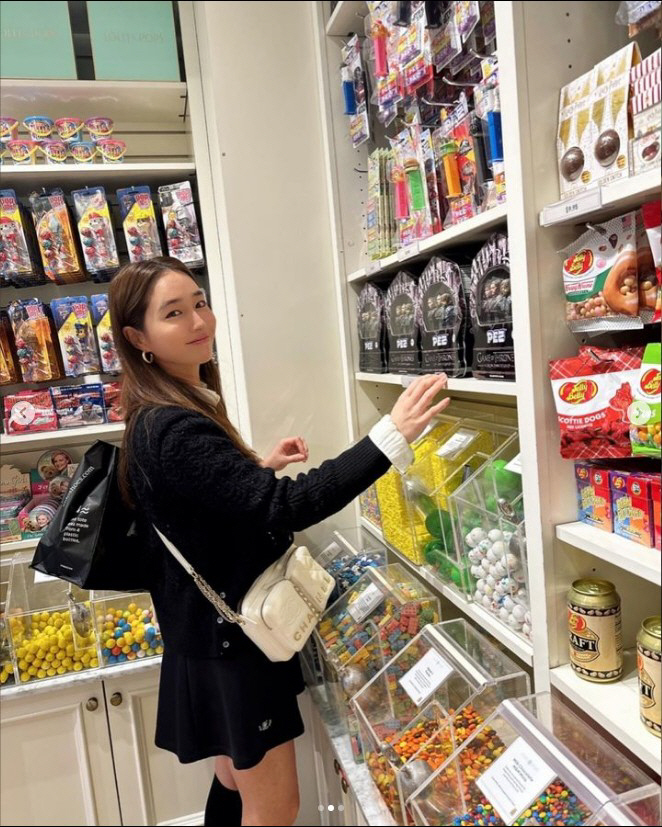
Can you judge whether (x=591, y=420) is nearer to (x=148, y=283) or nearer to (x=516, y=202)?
(x=516, y=202)

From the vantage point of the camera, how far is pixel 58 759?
1874mm

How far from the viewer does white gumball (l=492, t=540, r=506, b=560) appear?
124 centimetres

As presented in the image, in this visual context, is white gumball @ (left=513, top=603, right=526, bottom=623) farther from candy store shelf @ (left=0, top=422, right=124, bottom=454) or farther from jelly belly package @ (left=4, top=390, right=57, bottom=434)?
jelly belly package @ (left=4, top=390, right=57, bottom=434)

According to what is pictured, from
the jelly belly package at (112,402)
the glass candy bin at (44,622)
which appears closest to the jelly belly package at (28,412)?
the jelly belly package at (112,402)

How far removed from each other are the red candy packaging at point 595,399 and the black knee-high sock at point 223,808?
1314mm

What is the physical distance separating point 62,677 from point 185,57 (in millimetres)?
1812

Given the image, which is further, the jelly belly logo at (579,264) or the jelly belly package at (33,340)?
the jelly belly package at (33,340)

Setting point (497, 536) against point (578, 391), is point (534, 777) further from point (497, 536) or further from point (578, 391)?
point (578, 391)

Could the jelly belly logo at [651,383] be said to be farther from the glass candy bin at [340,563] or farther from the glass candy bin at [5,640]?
the glass candy bin at [5,640]

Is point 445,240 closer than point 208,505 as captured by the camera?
No

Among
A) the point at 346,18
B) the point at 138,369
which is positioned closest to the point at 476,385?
the point at 138,369

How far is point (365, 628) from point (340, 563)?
317 millimetres

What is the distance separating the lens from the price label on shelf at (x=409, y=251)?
58.7 inches

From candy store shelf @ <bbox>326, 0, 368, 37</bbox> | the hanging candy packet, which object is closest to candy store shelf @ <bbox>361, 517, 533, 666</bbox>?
the hanging candy packet
